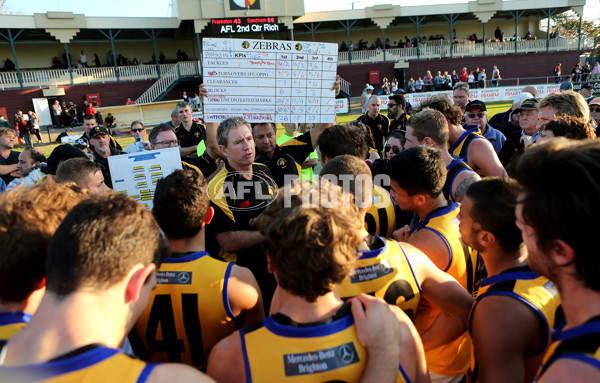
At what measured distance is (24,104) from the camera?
28.4m

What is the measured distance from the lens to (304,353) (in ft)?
4.86

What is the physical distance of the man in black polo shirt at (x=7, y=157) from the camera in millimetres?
6598

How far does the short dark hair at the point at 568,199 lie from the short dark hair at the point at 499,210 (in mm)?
710

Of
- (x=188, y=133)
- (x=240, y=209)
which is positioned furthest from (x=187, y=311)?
(x=188, y=133)

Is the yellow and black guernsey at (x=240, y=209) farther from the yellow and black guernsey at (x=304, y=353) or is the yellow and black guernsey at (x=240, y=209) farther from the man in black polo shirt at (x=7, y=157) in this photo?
the man in black polo shirt at (x=7, y=157)

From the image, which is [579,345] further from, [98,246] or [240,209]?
[240,209]

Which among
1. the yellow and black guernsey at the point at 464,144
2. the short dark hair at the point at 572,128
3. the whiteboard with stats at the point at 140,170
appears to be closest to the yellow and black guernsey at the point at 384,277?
the whiteboard with stats at the point at 140,170

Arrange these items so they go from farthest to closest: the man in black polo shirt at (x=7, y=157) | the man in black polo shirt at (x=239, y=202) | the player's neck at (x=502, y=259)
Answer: the man in black polo shirt at (x=7, y=157) → the man in black polo shirt at (x=239, y=202) → the player's neck at (x=502, y=259)

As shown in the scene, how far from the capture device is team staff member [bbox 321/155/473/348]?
205 cm

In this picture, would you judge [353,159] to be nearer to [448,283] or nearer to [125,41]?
[448,283]

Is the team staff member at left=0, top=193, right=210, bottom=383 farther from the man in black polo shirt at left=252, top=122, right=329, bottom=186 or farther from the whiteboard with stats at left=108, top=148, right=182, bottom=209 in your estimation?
the man in black polo shirt at left=252, top=122, right=329, bottom=186

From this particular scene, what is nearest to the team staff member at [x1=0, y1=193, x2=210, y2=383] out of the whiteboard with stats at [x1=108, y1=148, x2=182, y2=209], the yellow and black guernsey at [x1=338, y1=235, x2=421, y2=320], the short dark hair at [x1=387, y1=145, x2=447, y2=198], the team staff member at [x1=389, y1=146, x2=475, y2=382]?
the yellow and black guernsey at [x1=338, y1=235, x2=421, y2=320]

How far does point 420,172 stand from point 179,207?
1730mm

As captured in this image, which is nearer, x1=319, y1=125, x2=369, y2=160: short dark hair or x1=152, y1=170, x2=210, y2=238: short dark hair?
x1=152, y1=170, x2=210, y2=238: short dark hair
